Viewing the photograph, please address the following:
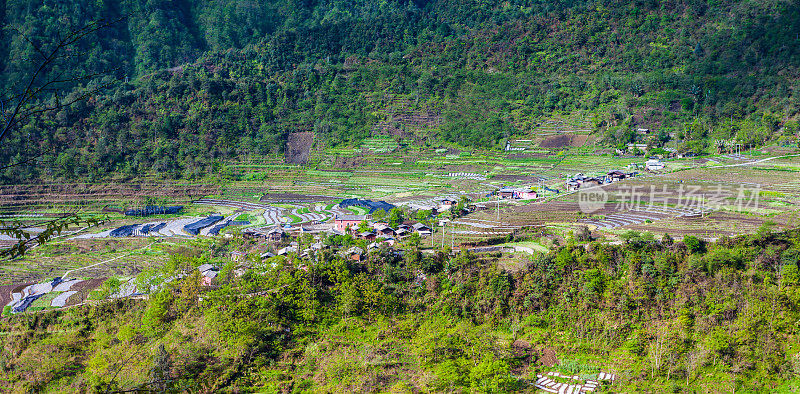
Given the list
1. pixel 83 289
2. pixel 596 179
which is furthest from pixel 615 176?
pixel 83 289

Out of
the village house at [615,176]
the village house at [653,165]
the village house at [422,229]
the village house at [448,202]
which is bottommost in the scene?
the village house at [422,229]

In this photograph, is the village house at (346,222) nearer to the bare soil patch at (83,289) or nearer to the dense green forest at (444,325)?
the dense green forest at (444,325)

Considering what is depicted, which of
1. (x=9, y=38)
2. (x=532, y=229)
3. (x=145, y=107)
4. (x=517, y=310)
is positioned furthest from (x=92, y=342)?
(x=9, y=38)

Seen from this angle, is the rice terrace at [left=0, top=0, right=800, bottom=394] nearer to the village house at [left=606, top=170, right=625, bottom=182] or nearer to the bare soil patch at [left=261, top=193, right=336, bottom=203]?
the village house at [left=606, top=170, right=625, bottom=182]

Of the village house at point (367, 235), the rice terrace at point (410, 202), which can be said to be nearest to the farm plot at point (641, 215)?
the rice terrace at point (410, 202)

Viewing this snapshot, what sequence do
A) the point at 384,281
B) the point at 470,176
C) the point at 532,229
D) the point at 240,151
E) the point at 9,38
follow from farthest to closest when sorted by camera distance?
the point at 9,38
the point at 240,151
the point at 470,176
the point at 532,229
the point at 384,281

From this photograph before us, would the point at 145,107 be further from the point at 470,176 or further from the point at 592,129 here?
the point at 592,129

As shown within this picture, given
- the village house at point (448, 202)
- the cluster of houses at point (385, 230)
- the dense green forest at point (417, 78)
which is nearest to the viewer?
the cluster of houses at point (385, 230)
